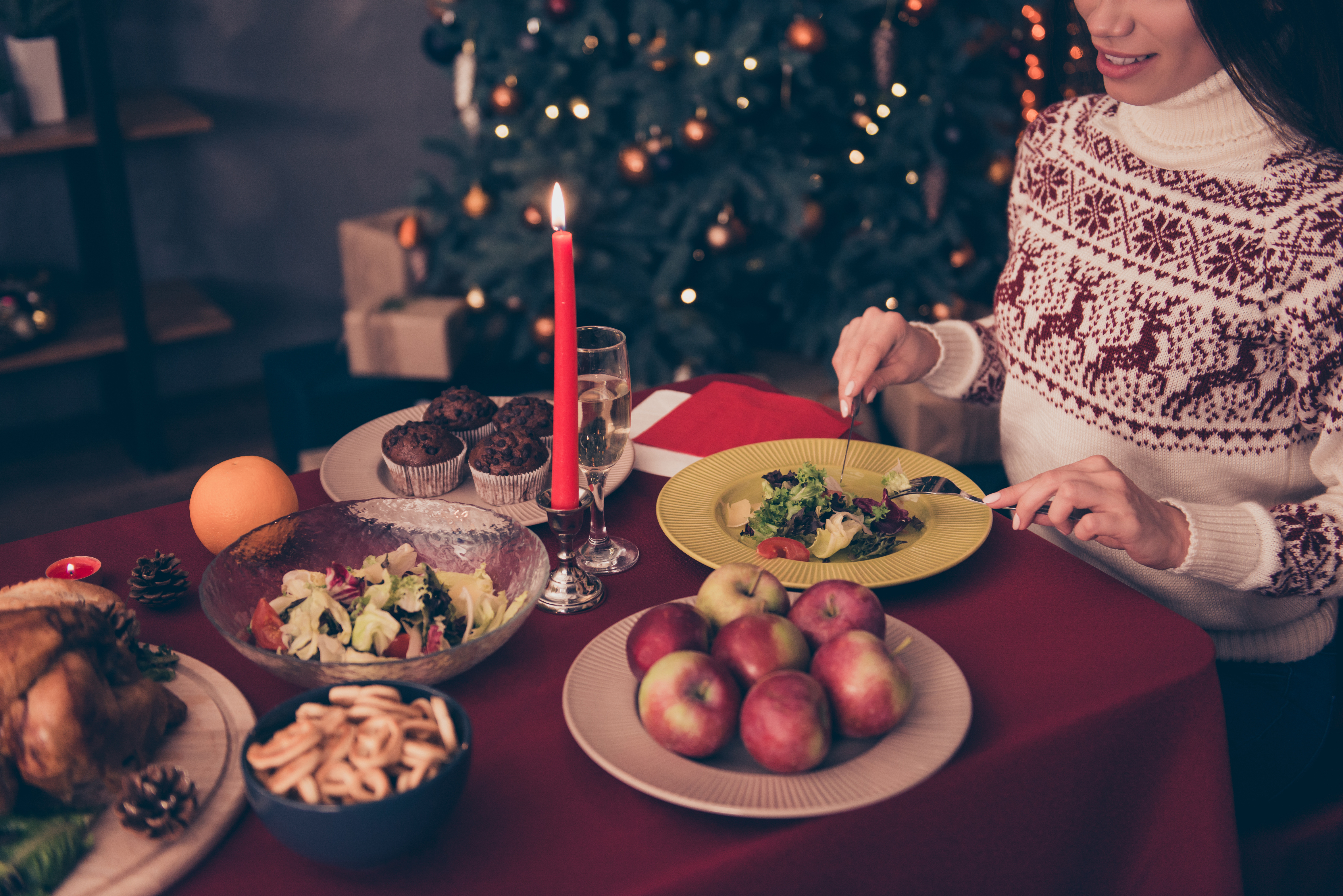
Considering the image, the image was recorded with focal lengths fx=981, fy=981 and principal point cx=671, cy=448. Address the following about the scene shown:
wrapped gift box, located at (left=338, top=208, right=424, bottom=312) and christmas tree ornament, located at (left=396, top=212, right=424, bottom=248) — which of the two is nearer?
christmas tree ornament, located at (left=396, top=212, right=424, bottom=248)

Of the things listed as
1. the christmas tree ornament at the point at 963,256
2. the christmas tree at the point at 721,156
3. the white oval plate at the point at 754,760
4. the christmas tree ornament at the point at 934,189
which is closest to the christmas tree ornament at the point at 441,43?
the christmas tree at the point at 721,156

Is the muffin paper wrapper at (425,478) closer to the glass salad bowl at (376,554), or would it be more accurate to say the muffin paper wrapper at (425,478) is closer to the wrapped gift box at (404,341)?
the glass salad bowl at (376,554)

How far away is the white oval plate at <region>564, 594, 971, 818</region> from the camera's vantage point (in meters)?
0.67

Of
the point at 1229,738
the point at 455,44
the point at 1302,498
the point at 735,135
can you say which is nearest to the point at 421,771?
the point at 1229,738

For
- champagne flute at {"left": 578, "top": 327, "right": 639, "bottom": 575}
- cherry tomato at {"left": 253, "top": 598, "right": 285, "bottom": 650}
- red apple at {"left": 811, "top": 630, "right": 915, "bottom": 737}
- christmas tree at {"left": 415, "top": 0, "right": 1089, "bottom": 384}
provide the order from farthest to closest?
christmas tree at {"left": 415, "top": 0, "right": 1089, "bottom": 384}, champagne flute at {"left": 578, "top": 327, "right": 639, "bottom": 575}, cherry tomato at {"left": 253, "top": 598, "right": 285, "bottom": 650}, red apple at {"left": 811, "top": 630, "right": 915, "bottom": 737}

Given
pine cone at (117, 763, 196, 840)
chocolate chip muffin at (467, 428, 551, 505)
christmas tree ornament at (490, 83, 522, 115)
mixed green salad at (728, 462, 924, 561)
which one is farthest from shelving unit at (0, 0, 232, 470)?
pine cone at (117, 763, 196, 840)

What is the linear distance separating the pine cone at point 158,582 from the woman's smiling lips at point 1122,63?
1152mm

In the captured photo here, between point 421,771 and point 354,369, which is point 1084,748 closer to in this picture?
point 421,771

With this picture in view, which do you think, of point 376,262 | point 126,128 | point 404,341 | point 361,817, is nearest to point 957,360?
point 361,817

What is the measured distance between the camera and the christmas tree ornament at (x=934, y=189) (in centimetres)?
277

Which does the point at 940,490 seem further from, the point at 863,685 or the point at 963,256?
the point at 963,256

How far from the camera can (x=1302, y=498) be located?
1.20m

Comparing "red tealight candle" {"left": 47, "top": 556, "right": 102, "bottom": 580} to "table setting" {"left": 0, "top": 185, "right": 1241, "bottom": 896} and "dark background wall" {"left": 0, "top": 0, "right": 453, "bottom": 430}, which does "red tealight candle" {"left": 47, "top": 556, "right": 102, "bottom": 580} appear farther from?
"dark background wall" {"left": 0, "top": 0, "right": 453, "bottom": 430}

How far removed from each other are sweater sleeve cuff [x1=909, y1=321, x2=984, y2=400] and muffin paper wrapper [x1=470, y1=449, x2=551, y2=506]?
0.60 meters
